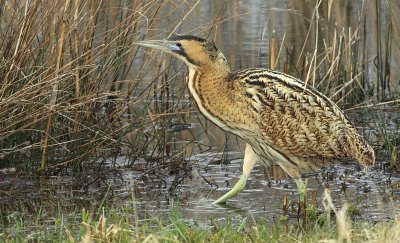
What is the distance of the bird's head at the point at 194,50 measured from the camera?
649 centimetres

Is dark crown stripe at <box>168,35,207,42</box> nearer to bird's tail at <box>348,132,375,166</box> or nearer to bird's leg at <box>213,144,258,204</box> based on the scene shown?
bird's leg at <box>213,144,258,204</box>

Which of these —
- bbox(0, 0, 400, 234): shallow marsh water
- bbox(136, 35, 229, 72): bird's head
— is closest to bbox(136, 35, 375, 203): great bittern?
bbox(136, 35, 229, 72): bird's head

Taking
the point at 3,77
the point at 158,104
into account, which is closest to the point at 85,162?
the point at 3,77

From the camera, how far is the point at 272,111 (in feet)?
21.2

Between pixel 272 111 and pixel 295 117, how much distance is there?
15 centimetres

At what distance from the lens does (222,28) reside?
1215 centimetres

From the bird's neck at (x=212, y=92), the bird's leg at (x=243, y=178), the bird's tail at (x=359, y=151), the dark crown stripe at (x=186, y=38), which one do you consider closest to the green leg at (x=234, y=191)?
the bird's leg at (x=243, y=178)

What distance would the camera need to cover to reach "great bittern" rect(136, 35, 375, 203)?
21.1 ft

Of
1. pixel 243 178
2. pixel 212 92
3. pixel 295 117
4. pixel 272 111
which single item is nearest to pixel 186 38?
pixel 212 92

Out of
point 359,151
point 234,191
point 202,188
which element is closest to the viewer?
point 359,151

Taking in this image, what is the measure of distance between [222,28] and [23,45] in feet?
18.2

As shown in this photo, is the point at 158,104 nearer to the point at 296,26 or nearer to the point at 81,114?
the point at 81,114

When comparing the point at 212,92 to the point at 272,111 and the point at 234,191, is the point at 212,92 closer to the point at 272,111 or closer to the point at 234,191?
the point at 272,111

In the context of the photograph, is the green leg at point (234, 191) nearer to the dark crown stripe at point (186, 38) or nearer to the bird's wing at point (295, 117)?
the bird's wing at point (295, 117)
